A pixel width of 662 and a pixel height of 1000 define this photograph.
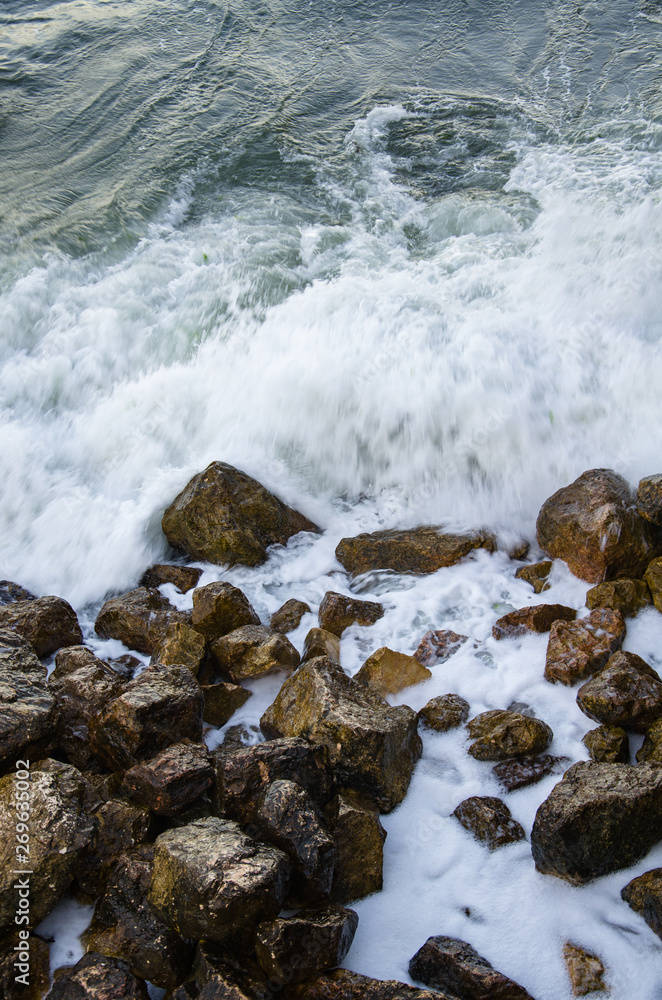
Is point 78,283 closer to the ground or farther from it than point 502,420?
farther from it

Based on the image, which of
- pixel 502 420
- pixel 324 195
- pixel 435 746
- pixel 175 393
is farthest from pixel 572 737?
pixel 324 195

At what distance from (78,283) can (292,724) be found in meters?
4.81

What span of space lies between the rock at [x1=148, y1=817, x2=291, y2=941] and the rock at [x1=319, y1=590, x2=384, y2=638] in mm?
1315

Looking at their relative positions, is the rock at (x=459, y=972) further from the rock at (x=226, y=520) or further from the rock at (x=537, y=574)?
the rock at (x=226, y=520)

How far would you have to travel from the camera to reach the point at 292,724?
253cm

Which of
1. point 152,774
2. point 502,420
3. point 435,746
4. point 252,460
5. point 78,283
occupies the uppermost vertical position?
point 78,283

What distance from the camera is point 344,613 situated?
127 inches

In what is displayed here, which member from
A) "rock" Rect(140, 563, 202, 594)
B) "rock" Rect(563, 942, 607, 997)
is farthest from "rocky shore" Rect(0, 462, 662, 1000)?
"rock" Rect(140, 563, 202, 594)

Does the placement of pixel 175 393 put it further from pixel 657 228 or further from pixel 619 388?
pixel 657 228

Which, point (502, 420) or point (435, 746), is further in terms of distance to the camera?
point (502, 420)

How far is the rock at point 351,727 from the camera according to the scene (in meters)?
2.33

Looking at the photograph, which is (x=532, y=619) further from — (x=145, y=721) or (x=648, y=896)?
(x=145, y=721)

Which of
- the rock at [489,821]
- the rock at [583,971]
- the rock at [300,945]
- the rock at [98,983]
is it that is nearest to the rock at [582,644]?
the rock at [489,821]

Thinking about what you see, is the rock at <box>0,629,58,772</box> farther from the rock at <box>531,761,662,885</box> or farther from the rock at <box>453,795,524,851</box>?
the rock at <box>531,761,662,885</box>
